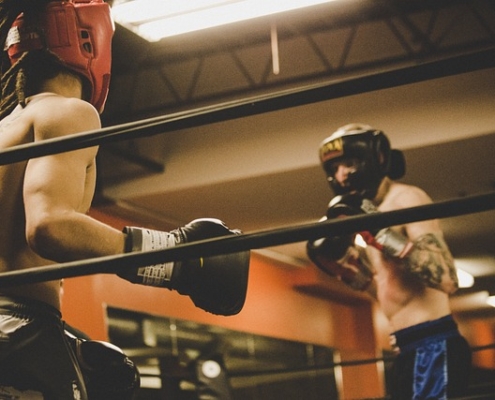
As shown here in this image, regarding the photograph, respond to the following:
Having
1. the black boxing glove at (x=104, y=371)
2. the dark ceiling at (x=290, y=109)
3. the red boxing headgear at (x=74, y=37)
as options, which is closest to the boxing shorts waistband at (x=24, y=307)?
the black boxing glove at (x=104, y=371)

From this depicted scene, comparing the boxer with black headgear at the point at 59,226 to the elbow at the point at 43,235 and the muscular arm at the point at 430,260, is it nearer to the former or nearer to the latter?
the elbow at the point at 43,235

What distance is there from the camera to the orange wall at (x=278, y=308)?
228 inches

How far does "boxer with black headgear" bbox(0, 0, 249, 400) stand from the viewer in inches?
51.3

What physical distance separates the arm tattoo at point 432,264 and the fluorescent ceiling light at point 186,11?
171 cm

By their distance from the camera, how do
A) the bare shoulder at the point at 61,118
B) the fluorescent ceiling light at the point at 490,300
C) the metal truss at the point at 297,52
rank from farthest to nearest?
1. the fluorescent ceiling light at the point at 490,300
2. the metal truss at the point at 297,52
3. the bare shoulder at the point at 61,118

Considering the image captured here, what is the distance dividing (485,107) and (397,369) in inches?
124

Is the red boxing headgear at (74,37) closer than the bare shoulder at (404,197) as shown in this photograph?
Result: Yes

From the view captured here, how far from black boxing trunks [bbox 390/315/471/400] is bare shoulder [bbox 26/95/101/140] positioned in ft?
5.72

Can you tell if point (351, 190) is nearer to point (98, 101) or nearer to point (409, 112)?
point (98, 101)

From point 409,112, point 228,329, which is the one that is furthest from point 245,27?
point 228,329

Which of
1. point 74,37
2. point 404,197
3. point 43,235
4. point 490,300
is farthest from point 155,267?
point 490,300

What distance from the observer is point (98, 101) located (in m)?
1.68

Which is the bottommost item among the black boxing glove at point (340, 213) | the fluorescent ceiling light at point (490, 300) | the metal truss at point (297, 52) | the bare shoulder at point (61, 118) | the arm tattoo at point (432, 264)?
the bare shoulder at point (61, 118)

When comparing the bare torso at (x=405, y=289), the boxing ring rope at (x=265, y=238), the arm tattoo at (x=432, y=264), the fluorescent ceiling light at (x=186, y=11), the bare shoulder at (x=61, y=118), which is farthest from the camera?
the fluorescent ceiling light at (x=186, y=11)
